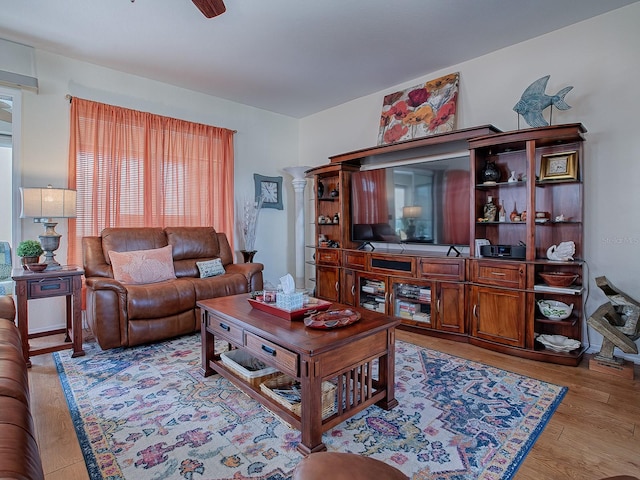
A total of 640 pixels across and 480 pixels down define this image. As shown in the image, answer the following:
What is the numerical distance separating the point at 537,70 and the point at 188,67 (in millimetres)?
3475

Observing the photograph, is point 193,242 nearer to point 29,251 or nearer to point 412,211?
point 29,251

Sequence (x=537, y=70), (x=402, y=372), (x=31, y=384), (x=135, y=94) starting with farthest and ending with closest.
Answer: (x=135, y=94) < (x=537, y=70) < (x=402, y=372) < (x=31, y=384)

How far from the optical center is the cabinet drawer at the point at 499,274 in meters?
2.83

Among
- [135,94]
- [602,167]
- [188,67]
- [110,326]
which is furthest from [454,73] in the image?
[110,326]

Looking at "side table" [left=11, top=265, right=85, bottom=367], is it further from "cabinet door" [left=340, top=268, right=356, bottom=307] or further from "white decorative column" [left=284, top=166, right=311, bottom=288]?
"white decorative column" [left=284, top=166, right=311, bottom=288]

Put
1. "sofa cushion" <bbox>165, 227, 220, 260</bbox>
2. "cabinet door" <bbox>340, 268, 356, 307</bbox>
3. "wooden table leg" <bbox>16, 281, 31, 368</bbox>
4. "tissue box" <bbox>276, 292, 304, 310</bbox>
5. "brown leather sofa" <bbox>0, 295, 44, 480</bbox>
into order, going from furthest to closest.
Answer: "cabinet door" <bbox>340, 268, 356, 307</bbox>
"sofa cushion" <bbox>165, 227, 220, 260</bbox>
"wooden table leg" <bbox>16, 281, 31, 368</bbox>
"tissue box" <bbox>276, 292, 304, 310</bbox>
"brown leather sofa" <bbox>0, 295, 44, 480</bbox>

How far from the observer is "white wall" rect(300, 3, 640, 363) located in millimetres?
2666

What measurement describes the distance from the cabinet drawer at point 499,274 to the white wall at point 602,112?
0.61 m

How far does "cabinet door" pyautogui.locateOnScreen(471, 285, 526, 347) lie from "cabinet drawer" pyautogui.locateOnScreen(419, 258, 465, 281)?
0.19 meters

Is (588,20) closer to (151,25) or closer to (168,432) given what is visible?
(151,25)

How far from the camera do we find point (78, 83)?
357 centimetres

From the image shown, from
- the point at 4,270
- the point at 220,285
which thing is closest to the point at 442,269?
the point at 220,285

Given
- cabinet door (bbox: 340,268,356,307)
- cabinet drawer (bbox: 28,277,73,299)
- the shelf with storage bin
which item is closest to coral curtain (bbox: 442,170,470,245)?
the shelf with storage bin

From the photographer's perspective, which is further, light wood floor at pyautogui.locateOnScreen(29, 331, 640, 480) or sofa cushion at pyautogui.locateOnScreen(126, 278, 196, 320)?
sofa cushion at pyautogui.locateOnScreen(126, 278, 196, 320)
